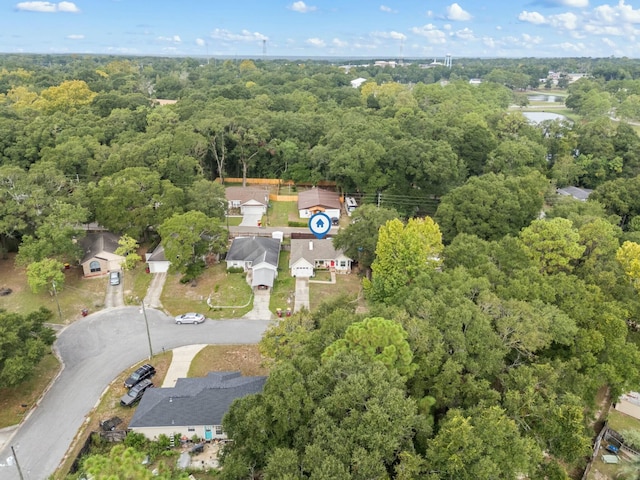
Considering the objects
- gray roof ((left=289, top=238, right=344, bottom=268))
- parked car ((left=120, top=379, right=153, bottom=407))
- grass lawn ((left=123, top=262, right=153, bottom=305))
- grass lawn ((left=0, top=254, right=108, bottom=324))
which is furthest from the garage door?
parked car ((left=120, top=379, right=153, bottom=407))

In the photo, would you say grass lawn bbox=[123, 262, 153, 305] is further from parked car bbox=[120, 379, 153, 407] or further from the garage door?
the garage door

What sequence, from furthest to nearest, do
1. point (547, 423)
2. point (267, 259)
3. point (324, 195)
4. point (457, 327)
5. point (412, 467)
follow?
1. point (324, 195)
2. point (267, 259)
3. point (457, 327)
4. point (547, 423)
5. point (412, 467)

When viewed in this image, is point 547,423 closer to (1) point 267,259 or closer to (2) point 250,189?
(1) point 267,259

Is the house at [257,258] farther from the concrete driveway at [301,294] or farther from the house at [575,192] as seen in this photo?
the house at [575,192]

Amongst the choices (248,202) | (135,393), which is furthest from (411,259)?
(248,202)

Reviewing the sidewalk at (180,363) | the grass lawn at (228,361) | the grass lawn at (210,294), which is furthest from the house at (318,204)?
the sidewalk at (180,363)

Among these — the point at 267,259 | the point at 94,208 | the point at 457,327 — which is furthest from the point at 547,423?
the point at 94,208
